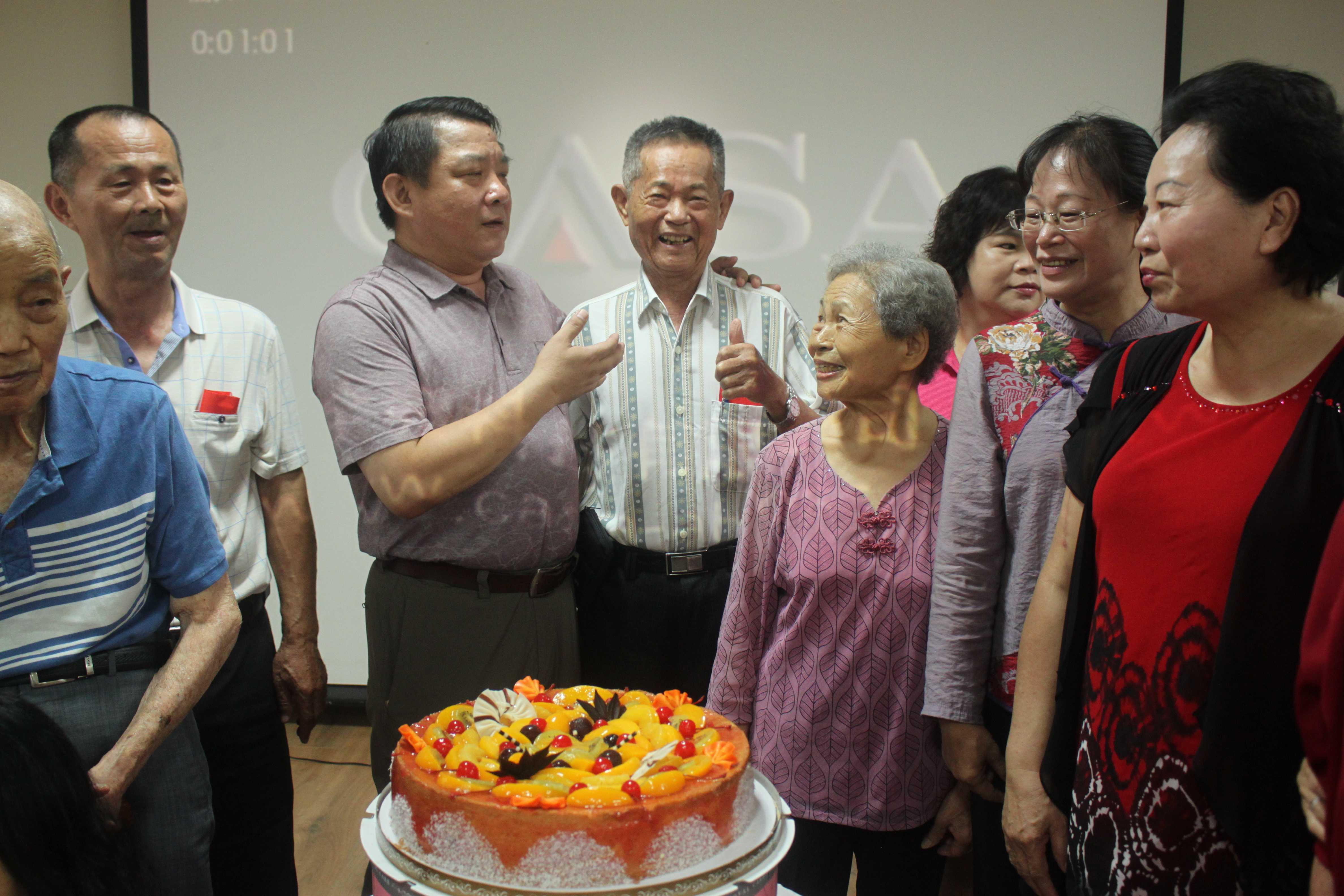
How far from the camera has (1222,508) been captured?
3.54ft

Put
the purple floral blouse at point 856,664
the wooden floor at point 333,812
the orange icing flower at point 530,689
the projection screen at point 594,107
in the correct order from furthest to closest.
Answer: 1. the projection screen at point 594,107
2. the wooden floor at point 333,812
3. the purple floral blouse at point 856,664
4. the orange icing flower at point 530,689

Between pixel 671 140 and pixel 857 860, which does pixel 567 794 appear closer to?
pixel 857 860

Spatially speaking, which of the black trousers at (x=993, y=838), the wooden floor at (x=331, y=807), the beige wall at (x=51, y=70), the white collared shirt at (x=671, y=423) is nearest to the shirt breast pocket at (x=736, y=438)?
the white collared shirt at (x=671, y=423)

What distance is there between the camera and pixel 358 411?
176 cm

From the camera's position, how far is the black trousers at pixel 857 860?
1623 mm

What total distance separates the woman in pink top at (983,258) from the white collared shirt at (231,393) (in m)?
1.35

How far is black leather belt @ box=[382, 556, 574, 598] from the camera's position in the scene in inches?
74.2

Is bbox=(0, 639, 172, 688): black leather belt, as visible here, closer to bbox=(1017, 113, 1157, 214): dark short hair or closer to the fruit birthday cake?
the fruit birthday cake

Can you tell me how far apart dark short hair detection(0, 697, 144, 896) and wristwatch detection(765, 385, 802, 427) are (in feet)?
4.38

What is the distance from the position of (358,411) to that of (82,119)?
808 millimetres

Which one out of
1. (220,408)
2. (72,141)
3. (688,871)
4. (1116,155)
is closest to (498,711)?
(688,871)

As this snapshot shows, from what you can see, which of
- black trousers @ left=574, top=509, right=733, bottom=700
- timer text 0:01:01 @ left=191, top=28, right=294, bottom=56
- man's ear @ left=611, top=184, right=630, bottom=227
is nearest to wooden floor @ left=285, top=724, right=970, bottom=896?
black trousers @ left=574, top=509, right=733, bottom=700

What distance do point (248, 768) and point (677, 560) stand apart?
918 millimetres

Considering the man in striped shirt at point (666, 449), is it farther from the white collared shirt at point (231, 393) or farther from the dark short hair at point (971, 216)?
the white collared shirt at point (231, 393)
